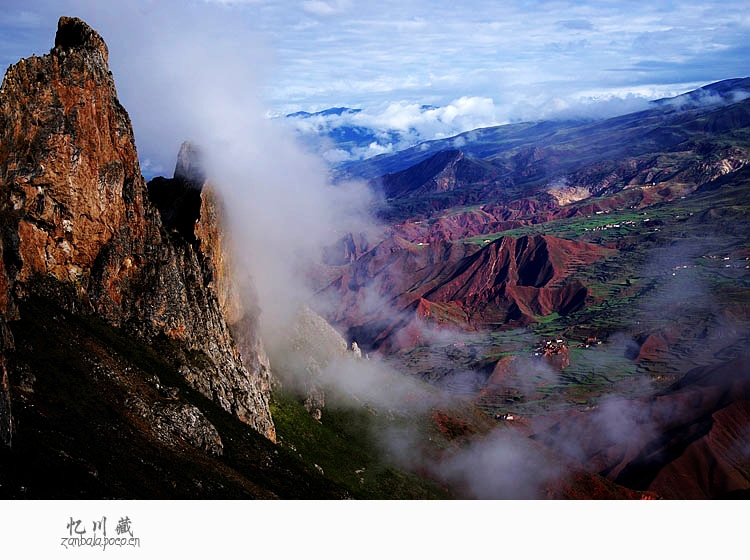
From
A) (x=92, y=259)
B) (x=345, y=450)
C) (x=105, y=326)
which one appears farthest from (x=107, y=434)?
(x=345, y=450)

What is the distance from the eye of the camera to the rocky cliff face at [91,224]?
6731 cm

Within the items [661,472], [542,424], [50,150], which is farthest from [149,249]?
[542,424]

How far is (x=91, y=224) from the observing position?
73500 millimetres

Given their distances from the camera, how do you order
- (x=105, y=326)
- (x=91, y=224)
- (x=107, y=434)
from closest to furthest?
1. (x=107, y=434)
2. (x=105, y=326)
3. (x=91, y=224)

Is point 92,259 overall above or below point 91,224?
below

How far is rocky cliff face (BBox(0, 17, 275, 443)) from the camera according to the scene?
6731 cm

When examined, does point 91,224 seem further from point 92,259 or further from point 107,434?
point 107,434

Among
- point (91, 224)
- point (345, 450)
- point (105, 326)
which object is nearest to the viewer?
point (105, 326)

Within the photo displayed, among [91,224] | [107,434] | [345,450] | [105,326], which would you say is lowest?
[345,450]

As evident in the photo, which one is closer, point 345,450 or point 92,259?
point 92,259

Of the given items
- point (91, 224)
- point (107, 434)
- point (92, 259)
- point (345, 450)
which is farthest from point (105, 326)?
point (345, 450)

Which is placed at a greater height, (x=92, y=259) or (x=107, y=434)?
(x=92, y=259)

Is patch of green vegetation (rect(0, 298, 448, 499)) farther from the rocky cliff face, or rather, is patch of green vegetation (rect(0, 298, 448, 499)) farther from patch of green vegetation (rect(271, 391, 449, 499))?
patch of green vegetation (rect(271, 391, 449, 499))

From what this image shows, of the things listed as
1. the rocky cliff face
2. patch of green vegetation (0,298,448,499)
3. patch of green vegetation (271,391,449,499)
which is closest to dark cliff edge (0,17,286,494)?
the rocky cliff face
